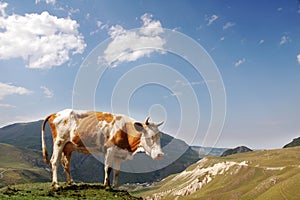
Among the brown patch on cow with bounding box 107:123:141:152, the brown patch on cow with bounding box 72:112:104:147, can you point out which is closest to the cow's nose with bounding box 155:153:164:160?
the brown patch on cow with bounding box 107:123:141:152

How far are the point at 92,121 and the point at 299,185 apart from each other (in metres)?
186

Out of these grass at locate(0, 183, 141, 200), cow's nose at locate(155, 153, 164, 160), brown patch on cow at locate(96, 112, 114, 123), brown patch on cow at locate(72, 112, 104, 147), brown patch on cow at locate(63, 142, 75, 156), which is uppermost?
brown patch on cow at locate(96, 112, 114, 123)

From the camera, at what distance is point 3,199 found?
13656mm

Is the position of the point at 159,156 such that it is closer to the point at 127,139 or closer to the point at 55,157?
the point at 127,139

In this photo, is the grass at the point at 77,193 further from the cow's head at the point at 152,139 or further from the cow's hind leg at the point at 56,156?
the cow's head at the point at 152,139

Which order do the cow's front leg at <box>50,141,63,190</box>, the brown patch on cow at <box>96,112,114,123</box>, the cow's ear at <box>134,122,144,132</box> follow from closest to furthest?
the cow's ear at <box>134,122,144,132</box>
the brown patch on cow at <box>96,112,114,123</box>
the cow's front leg at <box>50,141,63,190</box>

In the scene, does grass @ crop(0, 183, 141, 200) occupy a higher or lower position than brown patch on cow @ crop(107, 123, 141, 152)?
lower

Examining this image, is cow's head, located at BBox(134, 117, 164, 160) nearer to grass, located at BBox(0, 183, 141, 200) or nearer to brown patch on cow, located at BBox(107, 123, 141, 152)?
brown patch on cow, located at BBox(107, 123, 141, 152)

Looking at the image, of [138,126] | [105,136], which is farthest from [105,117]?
[138,126]

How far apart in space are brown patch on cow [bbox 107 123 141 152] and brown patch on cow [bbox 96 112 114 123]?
831 millimetres

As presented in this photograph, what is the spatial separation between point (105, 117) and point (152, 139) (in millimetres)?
2857

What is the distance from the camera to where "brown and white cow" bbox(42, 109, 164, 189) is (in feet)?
51.9

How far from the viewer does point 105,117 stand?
16.6 meters

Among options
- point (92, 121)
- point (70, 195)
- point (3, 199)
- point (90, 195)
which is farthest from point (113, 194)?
point (3, 199)
